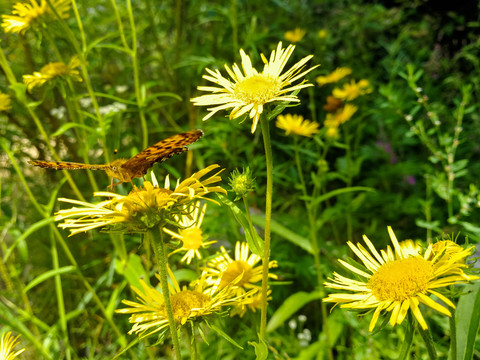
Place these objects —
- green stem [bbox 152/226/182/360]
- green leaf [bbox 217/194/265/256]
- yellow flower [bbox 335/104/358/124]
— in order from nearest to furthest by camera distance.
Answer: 1. green stem [bbox 152/226/182/360]
2. green leaf [bbox 217/194/265/256]
3. yellow flower [bbox 335/104/358/124]

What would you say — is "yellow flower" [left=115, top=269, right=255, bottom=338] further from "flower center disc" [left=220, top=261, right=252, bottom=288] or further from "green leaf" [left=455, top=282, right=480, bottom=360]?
"green leaf" [left=455, top=282, right=480, bottom=360]

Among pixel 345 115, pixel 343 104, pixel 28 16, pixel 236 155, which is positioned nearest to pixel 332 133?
pixel 345 115

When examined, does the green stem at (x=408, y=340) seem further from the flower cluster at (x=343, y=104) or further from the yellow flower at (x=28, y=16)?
the yellow flower at (x=28, y=16)

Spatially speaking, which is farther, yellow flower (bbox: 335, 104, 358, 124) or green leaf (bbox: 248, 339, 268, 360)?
yellow flower (bbox: 335, 104, 358, 124)

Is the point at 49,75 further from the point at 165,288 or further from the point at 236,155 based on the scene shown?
the point at 165,288

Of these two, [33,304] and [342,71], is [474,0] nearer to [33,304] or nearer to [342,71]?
[342,71]

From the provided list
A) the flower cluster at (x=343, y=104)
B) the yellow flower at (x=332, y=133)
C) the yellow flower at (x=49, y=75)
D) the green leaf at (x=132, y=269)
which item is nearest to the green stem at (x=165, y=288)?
the green leaf at (x=132, y=269)

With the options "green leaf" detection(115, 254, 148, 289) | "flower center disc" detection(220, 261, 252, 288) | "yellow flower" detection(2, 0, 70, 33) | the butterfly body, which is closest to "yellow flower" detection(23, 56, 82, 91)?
"yellow flower" detection(2, 0, 70, 33)
